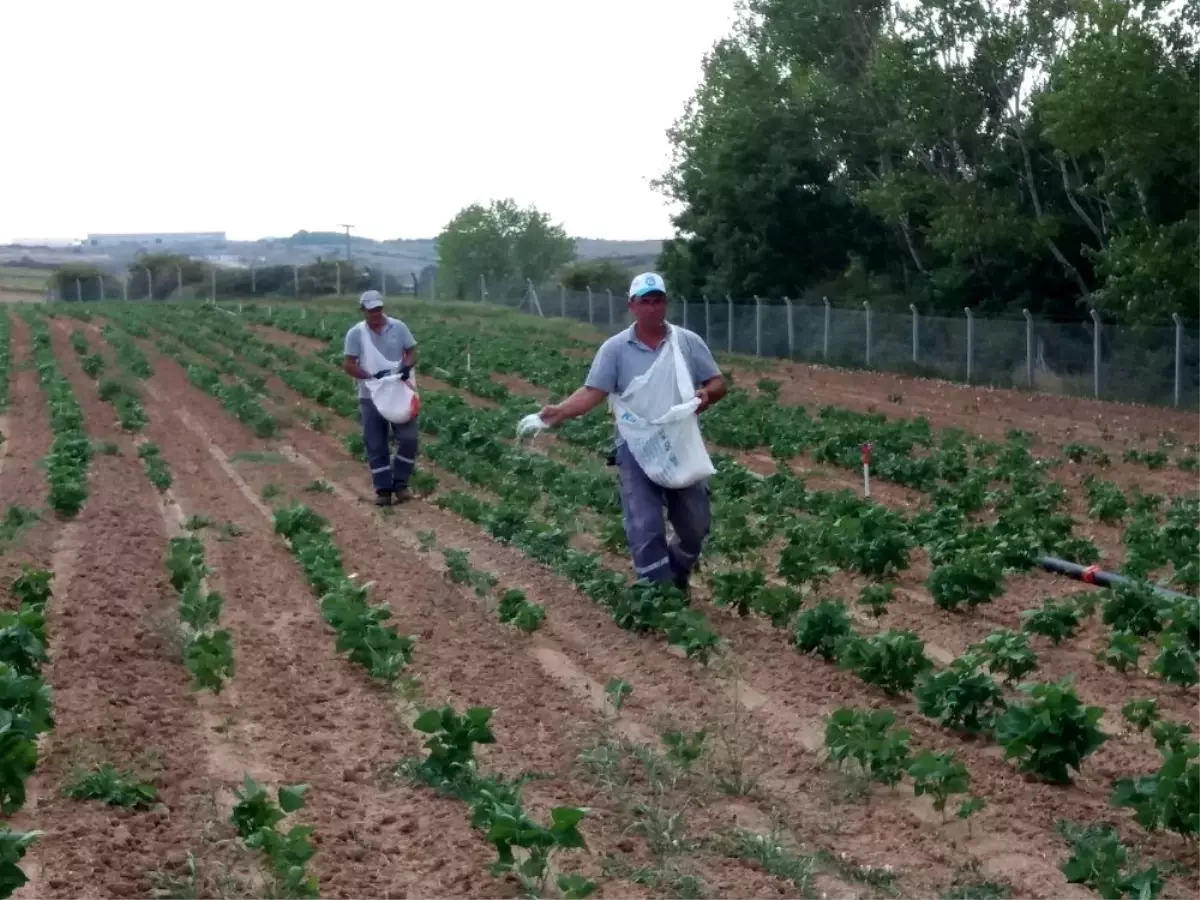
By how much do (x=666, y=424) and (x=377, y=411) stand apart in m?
5.50

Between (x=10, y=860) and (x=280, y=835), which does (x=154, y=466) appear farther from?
(x=10, y=860)

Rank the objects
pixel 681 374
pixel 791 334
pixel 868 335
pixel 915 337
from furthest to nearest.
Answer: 1. pixel 791 334
2. pixel 868 335
3. pixel 915 337
4. pixel 681 374

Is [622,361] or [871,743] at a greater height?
[622,361]

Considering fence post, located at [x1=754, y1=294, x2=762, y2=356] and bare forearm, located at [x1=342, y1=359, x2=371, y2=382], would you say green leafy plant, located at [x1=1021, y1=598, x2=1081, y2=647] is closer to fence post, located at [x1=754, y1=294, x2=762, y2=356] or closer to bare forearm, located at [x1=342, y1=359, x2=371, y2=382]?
bare forearm, located at [x1=342, y1=359, x2=371, y2=382]

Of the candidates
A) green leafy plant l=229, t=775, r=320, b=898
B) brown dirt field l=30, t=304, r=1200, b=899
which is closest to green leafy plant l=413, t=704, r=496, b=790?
brown dirt field l=30, t=304, r=1200, b=899

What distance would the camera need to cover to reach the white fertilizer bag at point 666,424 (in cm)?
884

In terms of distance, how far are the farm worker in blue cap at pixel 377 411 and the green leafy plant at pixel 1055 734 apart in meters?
8.48

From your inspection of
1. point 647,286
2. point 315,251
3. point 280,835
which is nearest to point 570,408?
point 647,286

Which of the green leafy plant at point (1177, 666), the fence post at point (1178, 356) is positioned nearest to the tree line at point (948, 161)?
the fence post at point (1178, 356)

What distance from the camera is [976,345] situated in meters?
30.9

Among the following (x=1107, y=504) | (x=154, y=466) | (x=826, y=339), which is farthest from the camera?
(x=826, y=339)

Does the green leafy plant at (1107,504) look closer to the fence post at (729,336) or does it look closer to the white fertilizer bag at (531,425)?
the white fertilizer bag at (531,425)

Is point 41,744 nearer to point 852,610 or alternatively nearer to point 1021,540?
point 852,610

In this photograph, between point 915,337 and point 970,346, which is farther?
point 915,337
